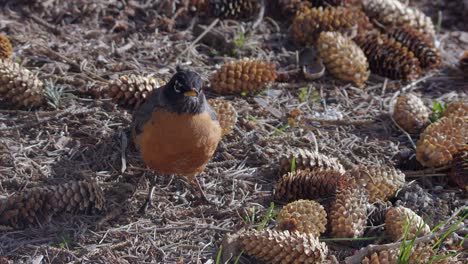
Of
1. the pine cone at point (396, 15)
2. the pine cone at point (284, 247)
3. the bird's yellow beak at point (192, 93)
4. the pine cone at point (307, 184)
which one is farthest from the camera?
the pine cone at point (396, 15)

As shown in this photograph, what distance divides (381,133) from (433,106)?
19.9 inches

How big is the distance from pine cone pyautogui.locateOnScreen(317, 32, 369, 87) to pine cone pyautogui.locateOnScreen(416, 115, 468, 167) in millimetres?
→ 1038

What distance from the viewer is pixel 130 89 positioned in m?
4.92

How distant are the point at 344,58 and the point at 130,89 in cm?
176

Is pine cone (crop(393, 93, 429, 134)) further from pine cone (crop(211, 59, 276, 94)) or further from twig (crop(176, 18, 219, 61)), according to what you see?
twig (crop(176, 18, 219, 61))

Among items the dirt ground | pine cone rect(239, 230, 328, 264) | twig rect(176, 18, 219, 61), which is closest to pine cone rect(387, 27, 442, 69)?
the dirt ground

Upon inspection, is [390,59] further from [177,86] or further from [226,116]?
[177,86]

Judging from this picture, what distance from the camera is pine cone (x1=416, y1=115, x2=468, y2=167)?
14.8 ft

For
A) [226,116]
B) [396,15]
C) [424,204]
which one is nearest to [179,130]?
[226,116]

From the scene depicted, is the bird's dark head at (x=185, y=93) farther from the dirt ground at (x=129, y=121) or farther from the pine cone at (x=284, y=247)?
the pine cone at (x=284, y=247)

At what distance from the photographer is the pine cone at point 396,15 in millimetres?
6188

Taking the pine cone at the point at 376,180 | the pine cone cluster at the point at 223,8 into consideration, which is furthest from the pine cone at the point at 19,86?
the pine cone at the point at 376,180

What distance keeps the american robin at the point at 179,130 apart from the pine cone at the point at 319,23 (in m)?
1.93

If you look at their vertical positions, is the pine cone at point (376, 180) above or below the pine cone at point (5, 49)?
above
